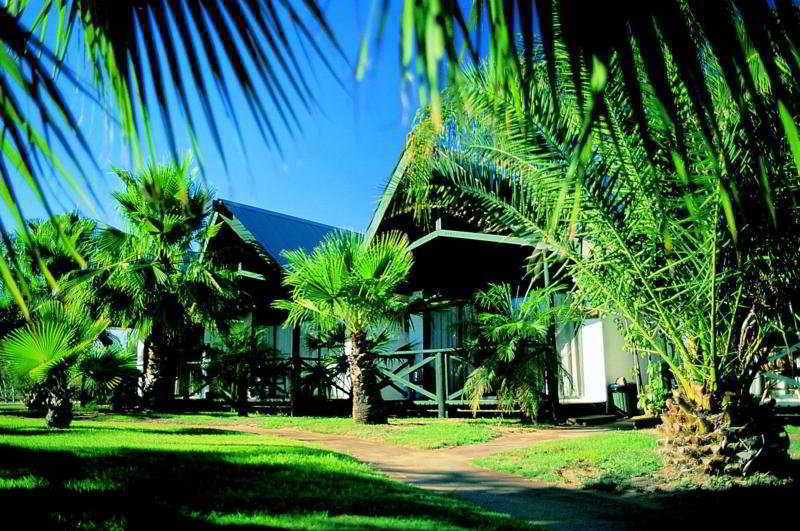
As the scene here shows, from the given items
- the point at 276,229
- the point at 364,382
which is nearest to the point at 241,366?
the point at 364,382

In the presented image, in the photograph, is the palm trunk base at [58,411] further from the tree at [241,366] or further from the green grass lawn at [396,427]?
the tree at [241,366]

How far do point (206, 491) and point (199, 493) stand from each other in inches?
3.3

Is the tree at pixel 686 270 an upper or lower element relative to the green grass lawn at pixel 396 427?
upper

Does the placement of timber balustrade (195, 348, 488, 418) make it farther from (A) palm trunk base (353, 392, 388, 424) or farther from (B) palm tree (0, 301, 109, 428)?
(B) palm tree (0, 301, 109, 428)

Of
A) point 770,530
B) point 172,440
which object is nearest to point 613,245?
point 770,530

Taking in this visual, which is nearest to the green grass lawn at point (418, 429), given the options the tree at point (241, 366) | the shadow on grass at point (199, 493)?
the tree at point (241, 366)

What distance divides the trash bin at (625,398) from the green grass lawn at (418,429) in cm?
233

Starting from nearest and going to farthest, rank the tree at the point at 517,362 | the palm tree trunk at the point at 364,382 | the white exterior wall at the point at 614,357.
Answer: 1. the tree at the point at 517,362
2. the palm tree trunk at the point at 364,382
3. the white exterior wall at the point at 614,357

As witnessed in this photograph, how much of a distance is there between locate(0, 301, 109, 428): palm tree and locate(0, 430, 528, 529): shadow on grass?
6.64 feet

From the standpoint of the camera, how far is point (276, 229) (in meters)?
19.4

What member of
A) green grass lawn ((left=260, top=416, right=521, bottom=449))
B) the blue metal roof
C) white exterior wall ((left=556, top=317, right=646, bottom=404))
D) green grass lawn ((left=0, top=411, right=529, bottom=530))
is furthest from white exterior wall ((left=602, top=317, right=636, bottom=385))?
green grass lawn ((left=0, top=411, right=529, bottom=530))

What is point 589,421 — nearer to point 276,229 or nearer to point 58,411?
point 58,411

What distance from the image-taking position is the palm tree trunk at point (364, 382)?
11211mm

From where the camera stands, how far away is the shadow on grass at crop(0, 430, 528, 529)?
4.02 m
